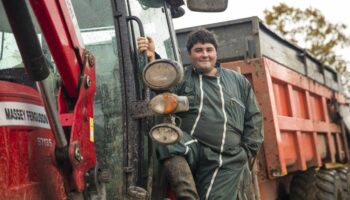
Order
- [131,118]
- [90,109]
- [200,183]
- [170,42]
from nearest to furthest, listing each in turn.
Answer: [90,109] → [131,118] → [200,183] → [170,42]

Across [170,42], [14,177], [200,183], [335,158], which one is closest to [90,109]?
[14,177]

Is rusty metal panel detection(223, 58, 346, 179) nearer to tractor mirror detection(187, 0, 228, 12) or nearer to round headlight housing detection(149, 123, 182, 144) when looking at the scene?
tractor mirror detection(187, 0, 228, 12)

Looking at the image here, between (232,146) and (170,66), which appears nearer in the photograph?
(170,66)

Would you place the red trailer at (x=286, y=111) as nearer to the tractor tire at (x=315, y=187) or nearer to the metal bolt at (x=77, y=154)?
the tractor tire at (x=315, y=187)

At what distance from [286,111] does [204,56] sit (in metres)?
2.45

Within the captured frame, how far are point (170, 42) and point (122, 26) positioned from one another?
2.43 feet

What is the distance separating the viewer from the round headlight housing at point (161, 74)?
247 cm

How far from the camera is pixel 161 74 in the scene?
98.0 inches

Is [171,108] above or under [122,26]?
under

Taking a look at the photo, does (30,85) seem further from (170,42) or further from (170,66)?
(170,42)

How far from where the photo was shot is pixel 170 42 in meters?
3.51

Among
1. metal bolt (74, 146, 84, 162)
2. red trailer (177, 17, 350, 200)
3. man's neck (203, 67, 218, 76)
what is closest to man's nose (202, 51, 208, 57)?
man's neck (203, 67, 218, 76)

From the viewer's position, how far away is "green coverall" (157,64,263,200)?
10.1ft

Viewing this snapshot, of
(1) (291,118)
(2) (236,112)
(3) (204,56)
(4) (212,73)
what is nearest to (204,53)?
(3) (204,56)
